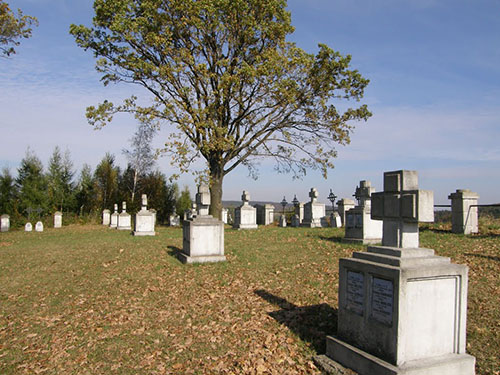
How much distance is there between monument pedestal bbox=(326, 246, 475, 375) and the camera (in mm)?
3613

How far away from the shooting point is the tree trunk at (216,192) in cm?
1880

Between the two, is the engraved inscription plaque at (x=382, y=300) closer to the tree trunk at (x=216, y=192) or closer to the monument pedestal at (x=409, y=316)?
the monument pedestal at (x=409, y=316)

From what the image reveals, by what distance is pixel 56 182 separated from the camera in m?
38.1

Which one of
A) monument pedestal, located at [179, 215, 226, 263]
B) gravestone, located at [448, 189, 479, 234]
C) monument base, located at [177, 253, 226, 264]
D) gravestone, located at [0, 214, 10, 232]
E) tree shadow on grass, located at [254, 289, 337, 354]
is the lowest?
gravestone, located at [0, 214, 10, 232]

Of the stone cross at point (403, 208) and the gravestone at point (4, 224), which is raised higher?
the stone cross at point (403, 208)

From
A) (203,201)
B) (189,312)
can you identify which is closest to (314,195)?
(203,201)

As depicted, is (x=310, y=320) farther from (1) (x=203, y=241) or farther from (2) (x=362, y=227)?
(2) (x=362, y=227)

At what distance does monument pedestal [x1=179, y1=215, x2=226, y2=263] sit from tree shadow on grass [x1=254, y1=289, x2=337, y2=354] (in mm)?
3922

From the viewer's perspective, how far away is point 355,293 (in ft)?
13.9

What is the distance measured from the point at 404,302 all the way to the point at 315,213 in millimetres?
17509

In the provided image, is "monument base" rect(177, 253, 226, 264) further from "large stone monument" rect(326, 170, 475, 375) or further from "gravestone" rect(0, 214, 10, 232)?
"gravestone" rect(0, 214, 10, 232)

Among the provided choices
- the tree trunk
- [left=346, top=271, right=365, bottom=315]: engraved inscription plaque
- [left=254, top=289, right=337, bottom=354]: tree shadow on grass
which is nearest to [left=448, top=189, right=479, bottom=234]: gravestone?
[left=254, top=289, right=337, bottom=354]: tree shadow on grass

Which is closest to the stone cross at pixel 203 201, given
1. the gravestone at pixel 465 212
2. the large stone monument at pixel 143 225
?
the large stone monument at pixel 143 225

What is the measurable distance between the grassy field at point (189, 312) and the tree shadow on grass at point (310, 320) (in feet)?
0.05
